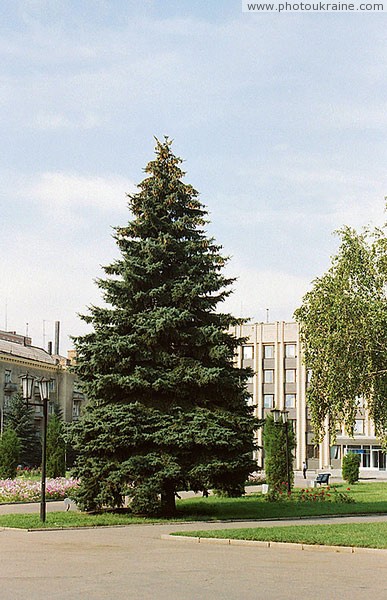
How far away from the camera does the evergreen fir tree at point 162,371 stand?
23.4m

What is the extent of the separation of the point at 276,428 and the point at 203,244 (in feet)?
50.6

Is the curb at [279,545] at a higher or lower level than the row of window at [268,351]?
lower

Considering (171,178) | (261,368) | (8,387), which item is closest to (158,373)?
(171,178)

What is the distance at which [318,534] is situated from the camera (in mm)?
17984

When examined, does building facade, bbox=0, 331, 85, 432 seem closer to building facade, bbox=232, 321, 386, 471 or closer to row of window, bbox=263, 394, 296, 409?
building facade, bbox=232, 321, 386, 471

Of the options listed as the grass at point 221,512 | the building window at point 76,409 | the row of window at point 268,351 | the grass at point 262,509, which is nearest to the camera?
the grass at point 221,512

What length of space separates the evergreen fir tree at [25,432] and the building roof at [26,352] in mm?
9649

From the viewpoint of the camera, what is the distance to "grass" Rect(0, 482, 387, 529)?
22.1 meters

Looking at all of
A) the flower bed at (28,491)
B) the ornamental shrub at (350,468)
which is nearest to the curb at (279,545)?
the flower bed at (28,491)

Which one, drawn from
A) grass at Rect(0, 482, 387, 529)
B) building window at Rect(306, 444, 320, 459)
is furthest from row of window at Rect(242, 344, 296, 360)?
grass at Rect(0, 482, 387, 529)

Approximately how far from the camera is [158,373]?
24.3 m

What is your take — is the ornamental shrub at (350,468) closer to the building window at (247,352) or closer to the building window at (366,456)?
the building window at (366,456)

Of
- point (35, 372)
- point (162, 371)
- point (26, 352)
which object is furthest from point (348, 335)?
point (26, 352)

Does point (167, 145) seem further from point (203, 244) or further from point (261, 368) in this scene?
point (261, 368)
